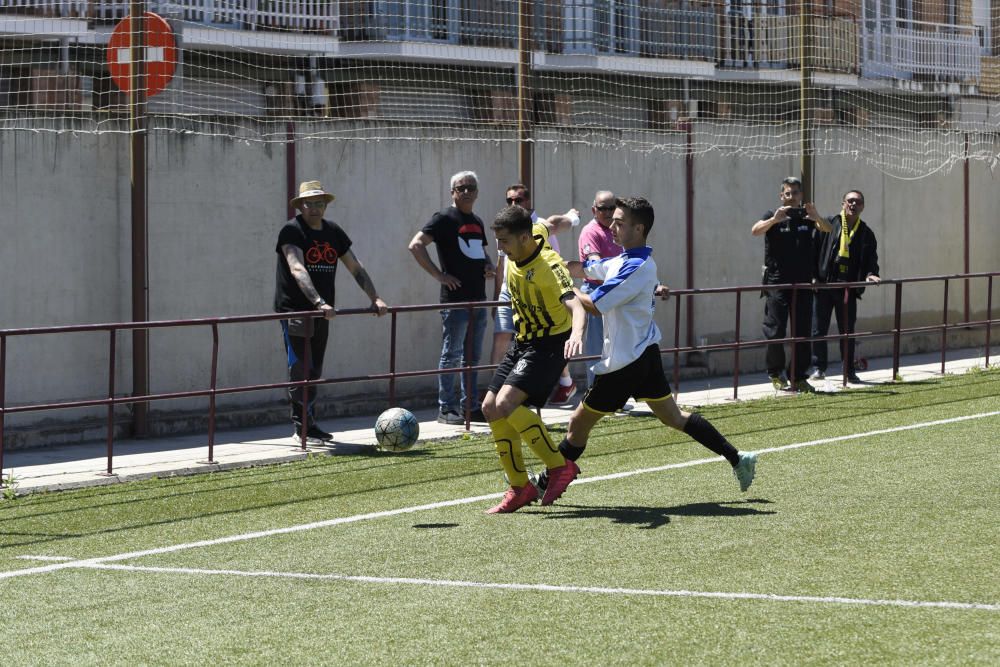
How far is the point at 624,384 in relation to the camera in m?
9.59

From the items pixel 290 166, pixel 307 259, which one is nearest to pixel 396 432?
pixel 307 259

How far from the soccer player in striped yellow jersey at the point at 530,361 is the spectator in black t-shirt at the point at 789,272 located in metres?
6.75

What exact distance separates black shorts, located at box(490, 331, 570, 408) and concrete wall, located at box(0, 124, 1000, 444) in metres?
5.04

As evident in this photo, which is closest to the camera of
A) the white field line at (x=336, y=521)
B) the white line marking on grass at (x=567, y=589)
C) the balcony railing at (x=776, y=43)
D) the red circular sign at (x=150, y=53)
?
the white line marking on grass at (x=567, y=589)

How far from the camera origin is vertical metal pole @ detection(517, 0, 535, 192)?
51.0 ft

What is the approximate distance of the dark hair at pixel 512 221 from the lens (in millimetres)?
9180

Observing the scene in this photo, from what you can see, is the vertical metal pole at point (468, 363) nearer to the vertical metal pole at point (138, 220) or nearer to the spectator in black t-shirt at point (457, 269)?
the spectator in black t-shirt at point (457, 269)

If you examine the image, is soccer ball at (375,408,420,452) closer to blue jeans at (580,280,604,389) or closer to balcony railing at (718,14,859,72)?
blue jeans at (580,280,604,389)

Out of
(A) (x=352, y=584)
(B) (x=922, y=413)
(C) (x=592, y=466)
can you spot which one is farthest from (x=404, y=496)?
(B) (x=922, y=413)

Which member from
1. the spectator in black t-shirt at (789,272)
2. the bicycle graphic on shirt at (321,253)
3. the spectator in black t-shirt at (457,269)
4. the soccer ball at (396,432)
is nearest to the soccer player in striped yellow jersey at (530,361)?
the soccer ball at (396,432)

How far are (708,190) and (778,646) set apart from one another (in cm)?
1270

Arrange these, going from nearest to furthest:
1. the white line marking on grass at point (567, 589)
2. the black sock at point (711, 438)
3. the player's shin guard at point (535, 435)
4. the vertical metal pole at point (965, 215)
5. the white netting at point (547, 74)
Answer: the white line marking on grass at point (567, 589) → the player's shin guard at point (535, 435) → the black sock at point (711, 438) → the white netting at point (547, 74) → the vertical metal pole at point (965, 215)

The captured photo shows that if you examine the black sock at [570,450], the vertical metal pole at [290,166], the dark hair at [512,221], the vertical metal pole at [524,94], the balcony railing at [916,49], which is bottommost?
the black sock at [570,450]

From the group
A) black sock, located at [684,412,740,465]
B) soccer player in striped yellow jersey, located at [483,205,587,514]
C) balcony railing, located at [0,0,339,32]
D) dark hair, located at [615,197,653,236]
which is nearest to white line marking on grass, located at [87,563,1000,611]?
soccer player in striped yellow jersey, located at [483,205,587,514]
